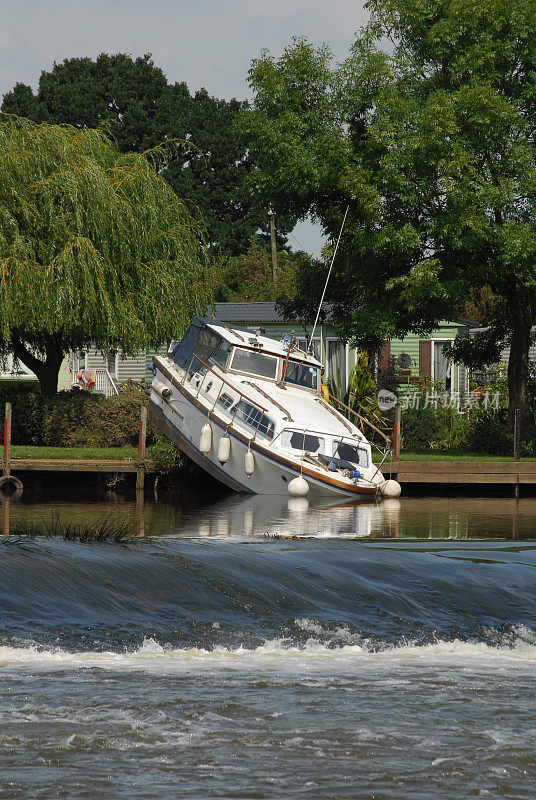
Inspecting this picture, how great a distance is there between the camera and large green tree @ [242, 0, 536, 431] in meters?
25.1

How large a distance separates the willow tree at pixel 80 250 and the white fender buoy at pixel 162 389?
1.93 meters

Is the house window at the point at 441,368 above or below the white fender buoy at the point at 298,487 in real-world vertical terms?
above

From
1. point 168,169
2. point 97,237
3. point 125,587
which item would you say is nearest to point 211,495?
point 97,237

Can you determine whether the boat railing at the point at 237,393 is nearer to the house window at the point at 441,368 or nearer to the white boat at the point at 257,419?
the white boat at the point at 257,419

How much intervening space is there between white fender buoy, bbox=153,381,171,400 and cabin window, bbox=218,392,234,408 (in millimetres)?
1892

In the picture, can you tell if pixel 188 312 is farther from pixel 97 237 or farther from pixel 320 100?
pixel 320 100

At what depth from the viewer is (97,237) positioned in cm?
2727

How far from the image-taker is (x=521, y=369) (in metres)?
28.6

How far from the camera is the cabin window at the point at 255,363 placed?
2542cm

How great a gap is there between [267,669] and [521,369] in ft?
67.9

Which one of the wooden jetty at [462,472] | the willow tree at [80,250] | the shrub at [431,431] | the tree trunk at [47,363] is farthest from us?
the shrub at [431,431]

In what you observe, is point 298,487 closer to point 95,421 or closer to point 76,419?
point 95,421

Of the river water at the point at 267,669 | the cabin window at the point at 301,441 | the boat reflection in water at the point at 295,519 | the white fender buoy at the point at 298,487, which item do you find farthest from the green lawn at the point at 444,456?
the river water at the point at 267,669

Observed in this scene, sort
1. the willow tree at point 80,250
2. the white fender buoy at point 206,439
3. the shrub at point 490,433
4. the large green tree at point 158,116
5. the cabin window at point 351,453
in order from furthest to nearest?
1. the large green tree at point 158,116
2. the shrub at point 490,433
3. the willow tree at point 80,250
4. the white fender buoy at point 206,439
5. the cabin window at point 351,453
